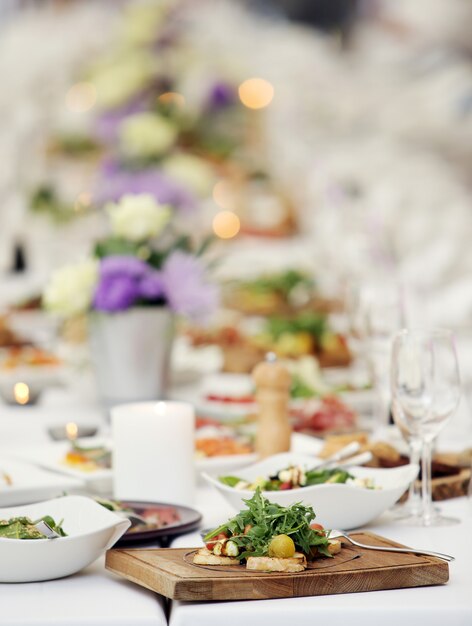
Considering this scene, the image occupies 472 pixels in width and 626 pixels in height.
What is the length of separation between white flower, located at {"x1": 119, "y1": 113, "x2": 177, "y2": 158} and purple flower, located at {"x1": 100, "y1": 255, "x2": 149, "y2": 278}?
3.83m

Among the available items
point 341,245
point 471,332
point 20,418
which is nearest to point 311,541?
point 20,418

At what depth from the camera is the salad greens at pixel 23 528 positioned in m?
1.07

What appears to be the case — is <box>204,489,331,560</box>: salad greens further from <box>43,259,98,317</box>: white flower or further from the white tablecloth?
<box>43,259,98,317</box>: white flower

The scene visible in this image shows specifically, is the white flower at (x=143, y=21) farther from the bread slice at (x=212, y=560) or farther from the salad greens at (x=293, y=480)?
the bread slice at (x=212, y=560)

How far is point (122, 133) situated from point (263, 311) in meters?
2.71

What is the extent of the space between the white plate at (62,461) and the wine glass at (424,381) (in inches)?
15.9

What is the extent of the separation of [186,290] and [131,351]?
0.16m

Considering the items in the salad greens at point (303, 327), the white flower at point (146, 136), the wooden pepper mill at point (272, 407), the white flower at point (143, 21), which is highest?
the white flower at point (143, 21)

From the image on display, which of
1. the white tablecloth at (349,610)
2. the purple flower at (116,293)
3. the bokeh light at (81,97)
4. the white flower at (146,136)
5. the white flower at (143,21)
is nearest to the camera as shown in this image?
the white tablecloth at (349,610)

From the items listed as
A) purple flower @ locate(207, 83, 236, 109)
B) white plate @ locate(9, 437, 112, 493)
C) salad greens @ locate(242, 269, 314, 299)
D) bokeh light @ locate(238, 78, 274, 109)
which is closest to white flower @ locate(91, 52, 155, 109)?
purple flower @ locate(207, 83, 236, 109)

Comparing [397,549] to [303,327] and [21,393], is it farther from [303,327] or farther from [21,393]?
[303,327]

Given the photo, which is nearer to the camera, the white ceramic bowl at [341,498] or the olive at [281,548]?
the olive at [281,548]

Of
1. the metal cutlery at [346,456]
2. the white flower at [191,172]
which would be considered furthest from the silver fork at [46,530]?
the white flower at [191,172]

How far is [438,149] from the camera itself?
6.13m
